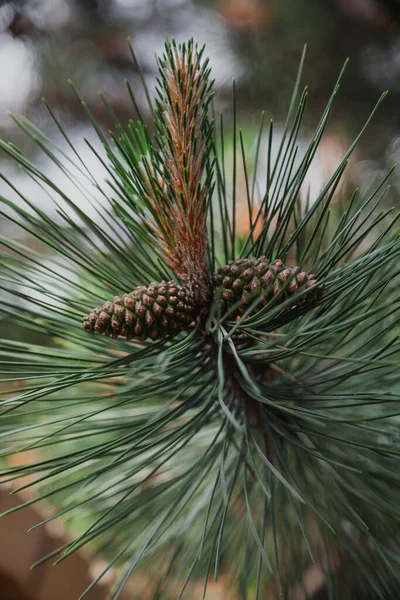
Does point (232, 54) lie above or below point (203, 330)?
above

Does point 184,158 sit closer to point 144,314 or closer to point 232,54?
point 144,314

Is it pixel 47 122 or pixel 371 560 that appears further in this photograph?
pixel 47 122

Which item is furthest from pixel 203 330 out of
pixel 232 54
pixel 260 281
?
pixel 232 54

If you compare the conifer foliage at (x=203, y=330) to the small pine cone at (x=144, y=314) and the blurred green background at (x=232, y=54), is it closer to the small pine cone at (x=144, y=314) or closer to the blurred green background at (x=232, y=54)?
the small pine cone at (x=144, y=314)

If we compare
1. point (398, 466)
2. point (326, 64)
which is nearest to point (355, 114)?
point (326, 64)

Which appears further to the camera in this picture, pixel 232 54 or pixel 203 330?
pixel 232 54

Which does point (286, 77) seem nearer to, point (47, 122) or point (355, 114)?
point (355, 114)
